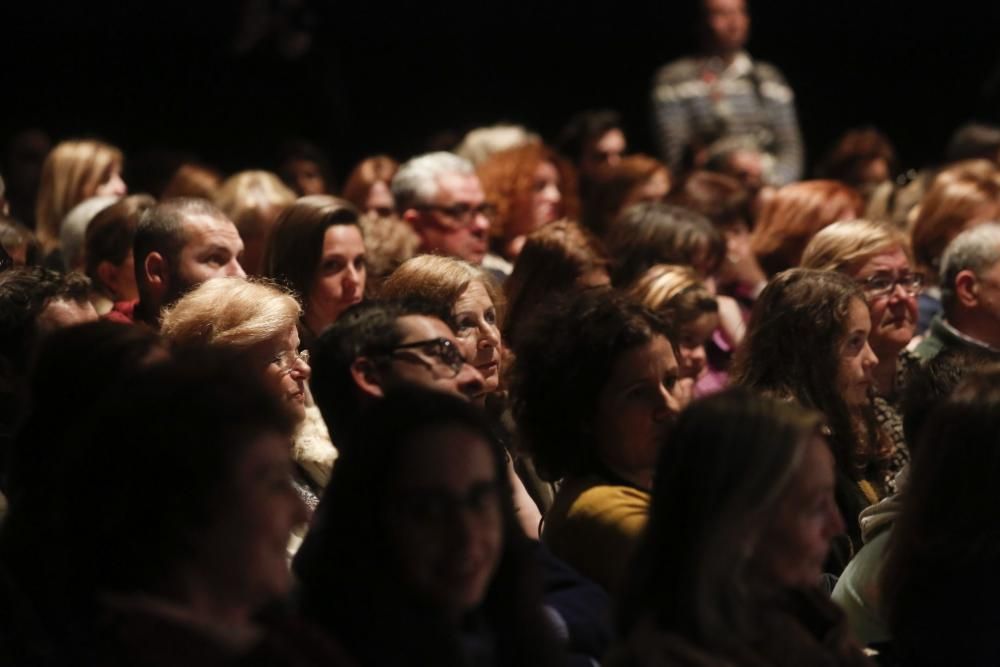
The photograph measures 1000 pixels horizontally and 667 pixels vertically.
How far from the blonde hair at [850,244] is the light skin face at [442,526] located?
3.33 metres

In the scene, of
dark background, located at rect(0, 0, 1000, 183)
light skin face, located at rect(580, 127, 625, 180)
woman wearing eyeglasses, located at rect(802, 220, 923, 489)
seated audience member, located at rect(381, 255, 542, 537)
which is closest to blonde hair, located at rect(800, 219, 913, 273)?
woman wearing eyeglasses, located at rect(802, 220, 923, 489)

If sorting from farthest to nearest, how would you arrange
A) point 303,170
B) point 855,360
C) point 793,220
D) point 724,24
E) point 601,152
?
point 724,24 → point 601,152 → point 303,170 → point 793,220 → point 855,360

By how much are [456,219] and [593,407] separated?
3.12 m

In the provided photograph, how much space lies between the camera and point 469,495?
2.85 meters

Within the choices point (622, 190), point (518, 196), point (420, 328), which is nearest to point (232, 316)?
point (420, 328)

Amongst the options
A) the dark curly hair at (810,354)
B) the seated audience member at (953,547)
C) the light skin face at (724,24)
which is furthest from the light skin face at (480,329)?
the light skin face at (724,24)

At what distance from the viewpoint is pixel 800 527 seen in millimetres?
3049

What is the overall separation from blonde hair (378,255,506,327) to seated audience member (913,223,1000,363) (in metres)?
1.59

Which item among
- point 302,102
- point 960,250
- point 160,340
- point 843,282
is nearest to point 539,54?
point 302,102

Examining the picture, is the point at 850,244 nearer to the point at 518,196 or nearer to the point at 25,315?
the point at 518,196

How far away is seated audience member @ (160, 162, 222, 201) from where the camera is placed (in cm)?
796

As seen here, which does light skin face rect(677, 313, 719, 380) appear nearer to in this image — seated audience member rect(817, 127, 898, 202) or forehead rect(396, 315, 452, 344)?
forehead rect(396, 315, 452, 344)

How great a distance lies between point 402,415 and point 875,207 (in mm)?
6082

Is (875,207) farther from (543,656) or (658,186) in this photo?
(543,656)
